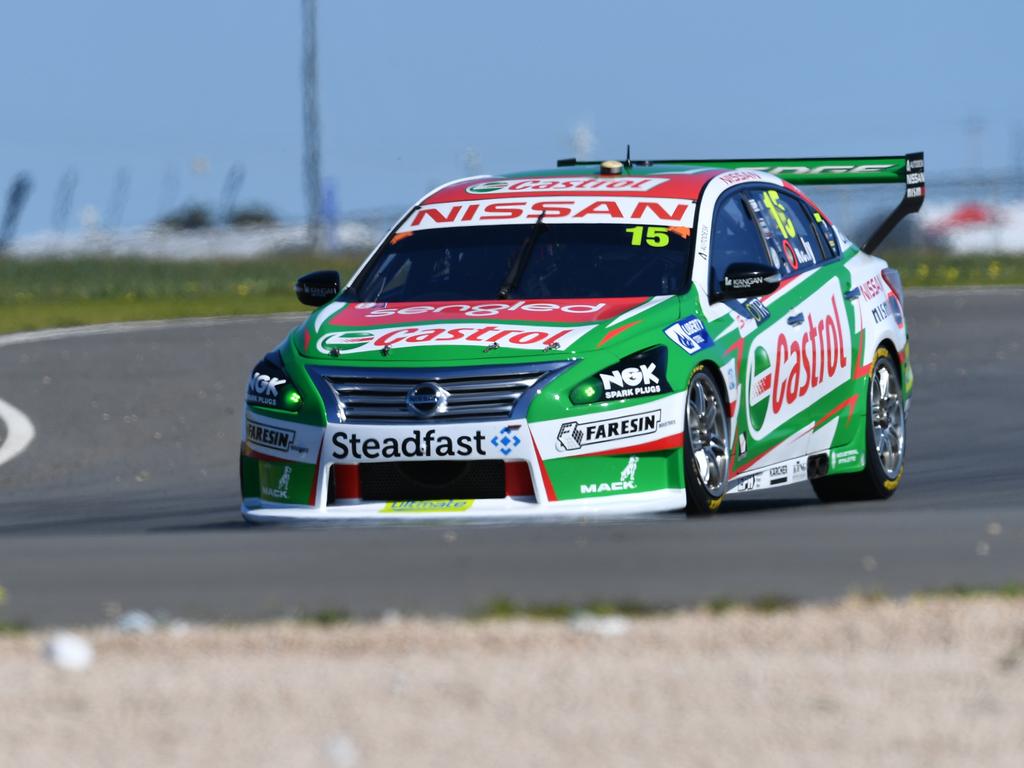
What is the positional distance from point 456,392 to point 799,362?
2067 mm

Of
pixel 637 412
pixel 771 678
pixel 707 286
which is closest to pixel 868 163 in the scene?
pixel 707 286

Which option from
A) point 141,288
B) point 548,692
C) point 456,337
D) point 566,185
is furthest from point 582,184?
point 141,288

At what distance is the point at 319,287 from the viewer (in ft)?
33.3

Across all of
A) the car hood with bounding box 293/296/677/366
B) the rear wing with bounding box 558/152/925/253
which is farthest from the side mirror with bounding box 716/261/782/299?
the rear wing with bounding box 558/152/925/253

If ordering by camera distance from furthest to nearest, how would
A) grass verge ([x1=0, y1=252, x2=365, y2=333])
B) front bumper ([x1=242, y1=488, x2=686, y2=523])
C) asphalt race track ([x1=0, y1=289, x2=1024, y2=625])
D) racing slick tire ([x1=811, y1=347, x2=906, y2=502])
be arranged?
grass verge ([x1=0, y1=252, x2=365, y2=333])
racing slick tire ([x1=811, y1=347, x2=906, y2=502])
front bumper ([x1=242, y1=488, x2=686, y2=523])
asphalt race track ([x1=0, y1=289, x2=1024, y2=625])

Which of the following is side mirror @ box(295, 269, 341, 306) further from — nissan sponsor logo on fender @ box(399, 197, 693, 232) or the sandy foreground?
the sandy foreground

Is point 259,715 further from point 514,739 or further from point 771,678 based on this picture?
point 771,678

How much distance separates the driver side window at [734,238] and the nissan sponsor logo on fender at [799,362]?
0.33 m

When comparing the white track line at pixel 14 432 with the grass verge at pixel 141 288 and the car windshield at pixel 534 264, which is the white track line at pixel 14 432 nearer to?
the car windshield at pixel 534 264

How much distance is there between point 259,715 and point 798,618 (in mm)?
1632

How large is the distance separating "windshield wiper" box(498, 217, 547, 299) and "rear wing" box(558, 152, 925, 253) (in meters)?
1.82

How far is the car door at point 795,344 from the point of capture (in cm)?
973

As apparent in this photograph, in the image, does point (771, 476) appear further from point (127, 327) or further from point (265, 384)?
point (127, 327)

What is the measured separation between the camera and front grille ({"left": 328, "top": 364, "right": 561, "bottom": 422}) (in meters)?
8.61
